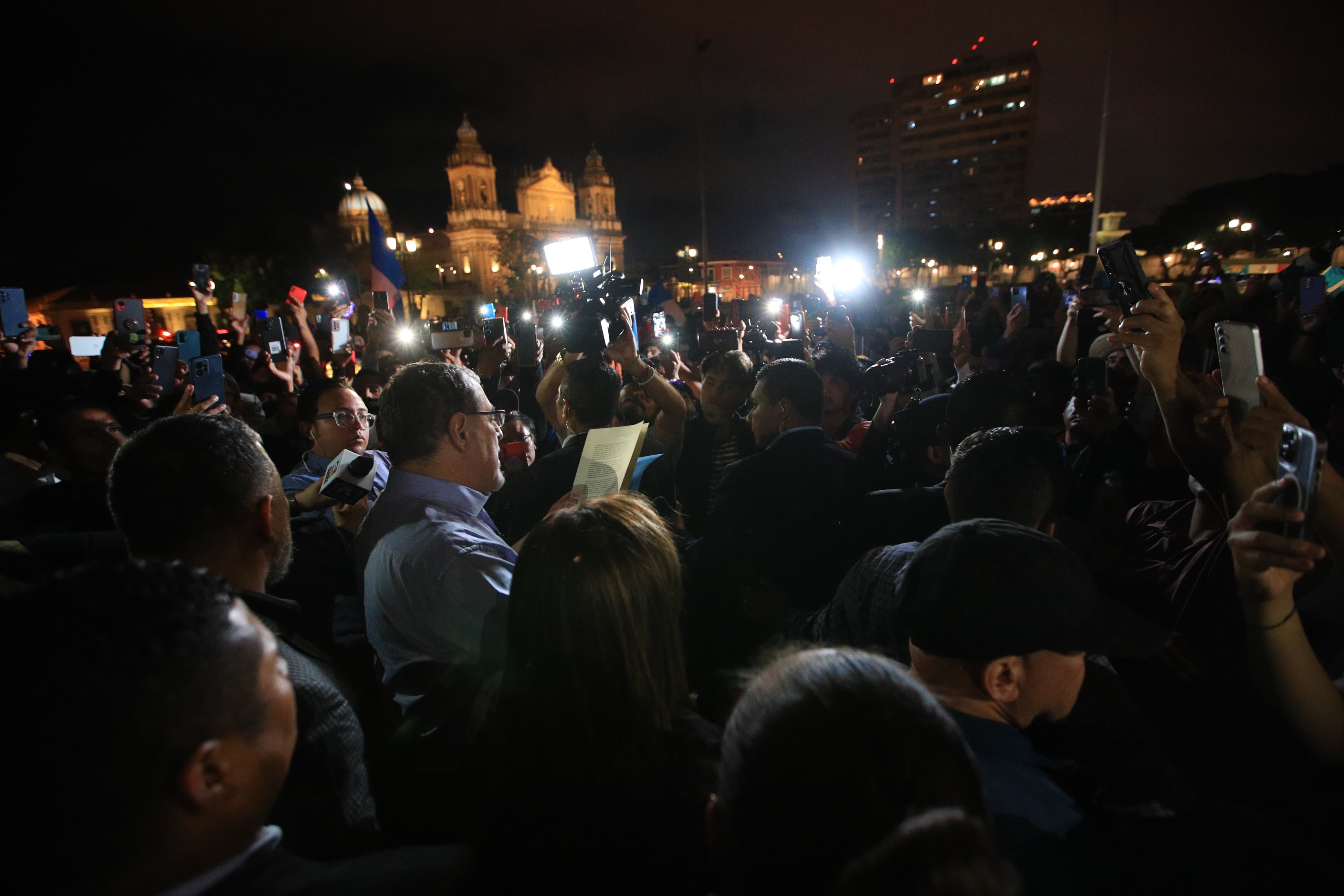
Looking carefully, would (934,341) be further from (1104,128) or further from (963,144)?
(963,144)

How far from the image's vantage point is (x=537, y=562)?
5.49 ft

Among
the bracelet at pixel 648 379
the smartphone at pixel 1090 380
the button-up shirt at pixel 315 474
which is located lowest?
the button-up shirt at pixel 315 474

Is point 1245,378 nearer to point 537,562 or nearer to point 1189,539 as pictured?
point 1189,539

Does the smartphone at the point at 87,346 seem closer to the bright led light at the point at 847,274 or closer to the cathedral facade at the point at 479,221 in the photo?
the bright led light at the point at 847,274

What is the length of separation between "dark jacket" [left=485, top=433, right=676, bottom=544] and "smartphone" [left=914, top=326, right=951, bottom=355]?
3578 millimetres

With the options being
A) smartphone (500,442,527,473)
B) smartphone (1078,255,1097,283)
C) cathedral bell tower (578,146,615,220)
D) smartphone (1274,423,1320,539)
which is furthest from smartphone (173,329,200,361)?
cathedral bell tower (578,146,615,220)

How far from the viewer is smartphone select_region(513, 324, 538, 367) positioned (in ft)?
17.6

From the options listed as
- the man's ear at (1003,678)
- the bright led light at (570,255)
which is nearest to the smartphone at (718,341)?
the bright led light at (570,255)

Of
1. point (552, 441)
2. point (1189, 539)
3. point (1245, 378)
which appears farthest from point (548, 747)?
point (552, 441)

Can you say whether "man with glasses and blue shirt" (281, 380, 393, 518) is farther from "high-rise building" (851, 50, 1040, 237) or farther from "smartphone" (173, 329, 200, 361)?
"high-rise building" (851, 50, 1040, 237)

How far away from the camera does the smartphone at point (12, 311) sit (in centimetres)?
886

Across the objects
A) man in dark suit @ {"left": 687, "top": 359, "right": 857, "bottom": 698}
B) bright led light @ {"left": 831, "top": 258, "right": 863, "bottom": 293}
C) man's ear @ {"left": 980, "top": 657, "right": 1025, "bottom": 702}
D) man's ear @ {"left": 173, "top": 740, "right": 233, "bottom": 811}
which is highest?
bright led light @ {"left": 831, "top": 258, "right": 863, "bottom": 293}

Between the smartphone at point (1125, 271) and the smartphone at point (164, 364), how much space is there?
7084 mm

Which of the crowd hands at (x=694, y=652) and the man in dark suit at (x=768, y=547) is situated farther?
the man in dark suit at (x=768, y=547)
